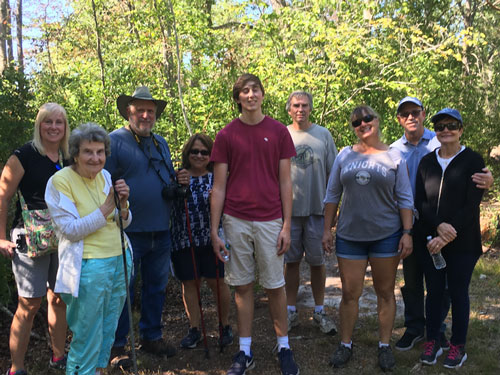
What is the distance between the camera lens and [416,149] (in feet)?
12.8

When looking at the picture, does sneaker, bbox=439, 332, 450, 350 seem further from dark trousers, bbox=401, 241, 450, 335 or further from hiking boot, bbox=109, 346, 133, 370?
hiking boot, bbox=109, 346, 133, 370

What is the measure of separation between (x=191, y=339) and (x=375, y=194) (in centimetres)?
195

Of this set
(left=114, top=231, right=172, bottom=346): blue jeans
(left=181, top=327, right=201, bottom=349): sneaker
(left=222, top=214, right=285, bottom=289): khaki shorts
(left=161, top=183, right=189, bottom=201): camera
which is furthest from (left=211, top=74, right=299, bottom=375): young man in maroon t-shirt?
(left=181, top=327, right=201, bottom=349): sneaker

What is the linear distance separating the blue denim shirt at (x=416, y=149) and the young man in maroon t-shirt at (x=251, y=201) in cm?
111

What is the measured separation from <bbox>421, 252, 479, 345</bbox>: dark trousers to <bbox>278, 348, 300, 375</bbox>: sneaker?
→ 107 cm

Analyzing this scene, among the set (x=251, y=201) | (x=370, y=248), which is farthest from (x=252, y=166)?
(x=370, y=248)

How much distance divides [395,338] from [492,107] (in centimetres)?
830

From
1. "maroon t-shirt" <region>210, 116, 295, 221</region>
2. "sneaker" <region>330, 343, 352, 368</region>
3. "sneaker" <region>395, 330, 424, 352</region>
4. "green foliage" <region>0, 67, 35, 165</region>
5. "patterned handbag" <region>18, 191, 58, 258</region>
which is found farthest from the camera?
"green foliage" <region>0, 67, 35, 165</region>

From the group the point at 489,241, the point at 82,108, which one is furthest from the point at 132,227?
the point at 489,241

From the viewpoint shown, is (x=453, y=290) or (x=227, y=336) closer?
(x=453, y=290)

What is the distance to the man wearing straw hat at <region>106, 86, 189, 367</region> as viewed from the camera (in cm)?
347

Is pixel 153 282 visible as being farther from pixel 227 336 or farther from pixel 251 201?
pixel 251 201

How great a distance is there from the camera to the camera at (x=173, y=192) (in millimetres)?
3553

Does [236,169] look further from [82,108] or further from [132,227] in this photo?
[82,108]
